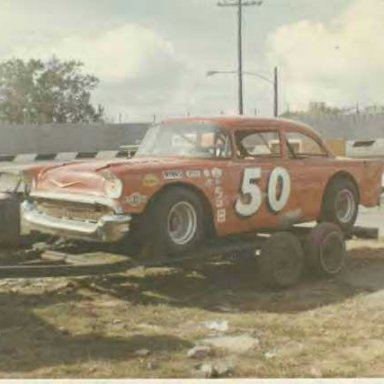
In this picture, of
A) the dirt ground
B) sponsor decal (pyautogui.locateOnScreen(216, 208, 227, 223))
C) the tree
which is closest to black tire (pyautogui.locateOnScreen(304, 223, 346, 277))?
the dirt ground

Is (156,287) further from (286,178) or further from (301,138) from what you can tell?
(301,138)

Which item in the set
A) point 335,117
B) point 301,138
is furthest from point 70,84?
point 301,138

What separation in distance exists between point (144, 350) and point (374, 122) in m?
43.8

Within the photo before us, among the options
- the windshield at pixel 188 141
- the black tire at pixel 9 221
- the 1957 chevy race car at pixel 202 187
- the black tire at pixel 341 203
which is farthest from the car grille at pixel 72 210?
the black tire at pixel 341 203

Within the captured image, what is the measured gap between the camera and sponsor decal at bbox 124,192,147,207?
7.62m

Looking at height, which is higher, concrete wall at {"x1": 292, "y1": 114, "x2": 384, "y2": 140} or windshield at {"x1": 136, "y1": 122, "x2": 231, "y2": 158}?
concrete wall at {"x1": 292, "y1": 114, "x2": 384, "y2": 140}

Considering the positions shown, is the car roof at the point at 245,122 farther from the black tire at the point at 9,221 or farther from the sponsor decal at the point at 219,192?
Answer: the black tire at the point at 9,221

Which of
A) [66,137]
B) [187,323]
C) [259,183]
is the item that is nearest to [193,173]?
[259,183]

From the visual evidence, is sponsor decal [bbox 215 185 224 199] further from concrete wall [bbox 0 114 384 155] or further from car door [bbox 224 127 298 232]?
concrete wall [bbox 0 114 384 155]

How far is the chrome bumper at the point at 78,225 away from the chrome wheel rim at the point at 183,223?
52cm

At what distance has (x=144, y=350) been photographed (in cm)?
609

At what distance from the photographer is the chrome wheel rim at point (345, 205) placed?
32.5ft

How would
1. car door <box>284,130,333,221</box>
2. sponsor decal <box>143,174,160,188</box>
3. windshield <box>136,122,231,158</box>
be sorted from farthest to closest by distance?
car door <box>284,130,333,221</box> → windshield <box>136,122,231,158</box> → sponsor decal <box>143,174,160,188</box>

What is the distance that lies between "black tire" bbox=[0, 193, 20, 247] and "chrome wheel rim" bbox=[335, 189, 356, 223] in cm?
366
